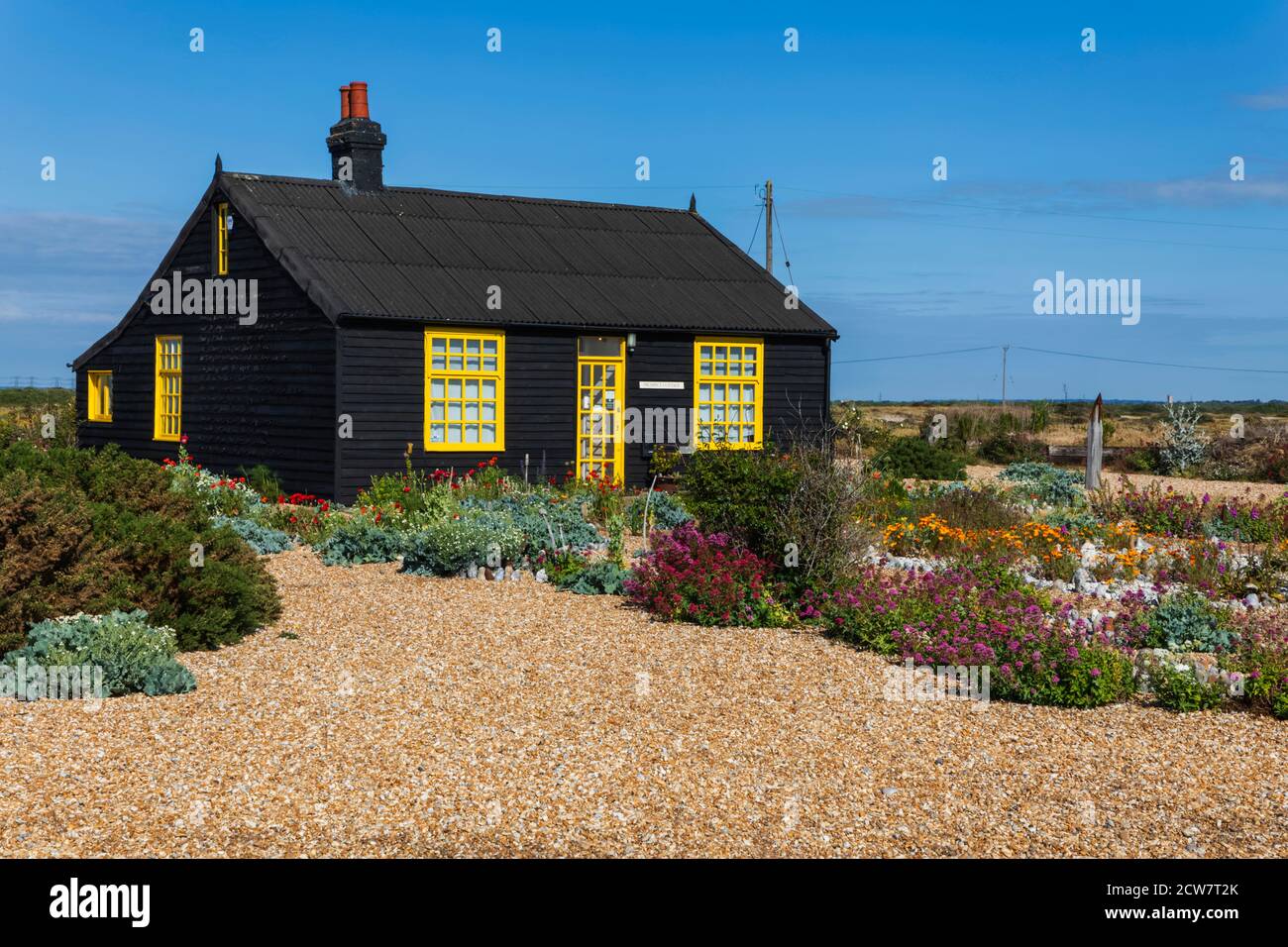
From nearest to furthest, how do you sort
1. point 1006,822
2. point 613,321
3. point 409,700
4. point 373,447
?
point 1006,822 < point 409,700 < point 373,447 < point 613,321

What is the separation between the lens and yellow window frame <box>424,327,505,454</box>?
62.1 ft

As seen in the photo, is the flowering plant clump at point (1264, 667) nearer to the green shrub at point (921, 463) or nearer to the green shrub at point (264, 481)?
the green shrub at point (264, 481)

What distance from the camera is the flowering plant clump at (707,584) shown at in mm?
9711

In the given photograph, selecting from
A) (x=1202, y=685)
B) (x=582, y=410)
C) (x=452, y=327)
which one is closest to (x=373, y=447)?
(x=452, y=327)

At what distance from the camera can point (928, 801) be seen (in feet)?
19.3

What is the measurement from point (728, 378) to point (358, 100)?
7.45 metres

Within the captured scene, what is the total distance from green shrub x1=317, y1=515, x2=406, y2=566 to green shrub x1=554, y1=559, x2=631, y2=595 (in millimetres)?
2213

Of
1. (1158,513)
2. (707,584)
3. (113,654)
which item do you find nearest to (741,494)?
(707,584)

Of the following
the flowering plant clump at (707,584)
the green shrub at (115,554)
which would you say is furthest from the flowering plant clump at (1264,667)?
the green shrub at (115,554)

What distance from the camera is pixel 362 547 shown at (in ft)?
41.9

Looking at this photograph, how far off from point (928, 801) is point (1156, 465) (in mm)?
23615

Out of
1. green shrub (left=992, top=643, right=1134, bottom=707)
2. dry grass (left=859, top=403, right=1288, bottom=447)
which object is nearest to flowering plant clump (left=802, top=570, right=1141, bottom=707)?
green shrub (left=992, top=643, right=1134, bottom=707)

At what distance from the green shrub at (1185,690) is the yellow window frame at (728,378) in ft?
44.3
